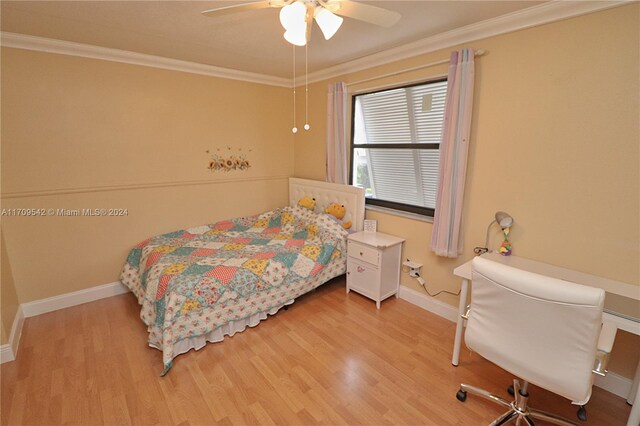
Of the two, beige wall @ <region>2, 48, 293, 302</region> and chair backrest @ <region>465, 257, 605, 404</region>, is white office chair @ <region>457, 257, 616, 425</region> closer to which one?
chair backrest @ <region>465, 257, 605, 404</region>

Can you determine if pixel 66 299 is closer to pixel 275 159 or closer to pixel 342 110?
pixel 275 159

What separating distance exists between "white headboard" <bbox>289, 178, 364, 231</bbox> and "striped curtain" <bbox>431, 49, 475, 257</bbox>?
0.89 meters

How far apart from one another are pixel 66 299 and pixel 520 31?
174 inches

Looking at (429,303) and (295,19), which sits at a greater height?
(295,19)

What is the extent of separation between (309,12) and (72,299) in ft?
10.7

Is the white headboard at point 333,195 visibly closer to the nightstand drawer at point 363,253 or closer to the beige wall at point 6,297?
the nightstand drawer at point 363,253

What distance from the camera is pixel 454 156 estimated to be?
2416 millimetres

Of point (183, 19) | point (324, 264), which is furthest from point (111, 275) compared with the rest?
point (183, 19)

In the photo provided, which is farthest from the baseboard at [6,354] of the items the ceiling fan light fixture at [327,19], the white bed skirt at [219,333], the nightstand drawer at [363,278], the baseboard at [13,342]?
the ceiling fan light fixture at [327,19]

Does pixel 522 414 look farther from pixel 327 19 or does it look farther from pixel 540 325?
pixel 327 19

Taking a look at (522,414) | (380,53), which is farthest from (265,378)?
(380,53)

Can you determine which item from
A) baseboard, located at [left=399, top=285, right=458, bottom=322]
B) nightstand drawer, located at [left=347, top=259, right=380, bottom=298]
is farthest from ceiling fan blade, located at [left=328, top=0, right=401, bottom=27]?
baseboard, located at [left=399, top=285, right=458, bottom=322]

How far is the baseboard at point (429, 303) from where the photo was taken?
2.69 metres

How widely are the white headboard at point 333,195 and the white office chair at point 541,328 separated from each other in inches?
71.4
